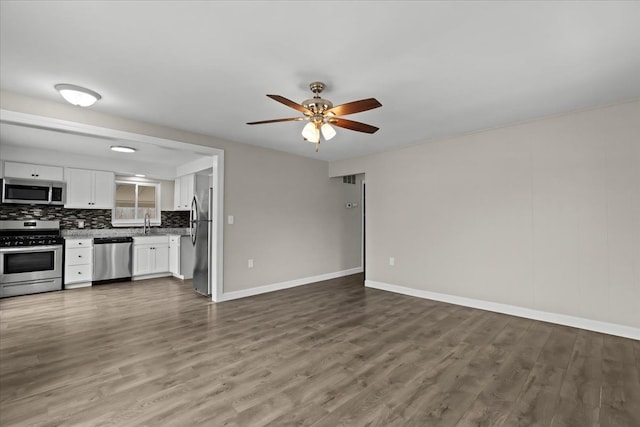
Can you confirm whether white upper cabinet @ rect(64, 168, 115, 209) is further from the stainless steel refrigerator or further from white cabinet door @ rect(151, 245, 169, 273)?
the stainless steel refrigerator

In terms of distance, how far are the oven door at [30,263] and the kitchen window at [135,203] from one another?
4.18 ft

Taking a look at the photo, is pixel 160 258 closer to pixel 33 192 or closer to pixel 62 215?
pixel 62 215

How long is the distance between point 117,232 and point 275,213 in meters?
3.54

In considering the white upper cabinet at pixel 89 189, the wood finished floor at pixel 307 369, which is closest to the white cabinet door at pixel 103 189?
the white upper cabinet at pixel 89 189

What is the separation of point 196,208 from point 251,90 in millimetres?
2763

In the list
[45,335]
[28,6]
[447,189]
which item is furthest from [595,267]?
[45,335]

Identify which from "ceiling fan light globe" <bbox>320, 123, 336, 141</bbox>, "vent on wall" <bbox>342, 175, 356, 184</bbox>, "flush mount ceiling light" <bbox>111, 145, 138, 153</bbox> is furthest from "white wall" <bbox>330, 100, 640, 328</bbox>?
"flush mount ceiling light" <bbox>111, 145, 138, 153</bbox>

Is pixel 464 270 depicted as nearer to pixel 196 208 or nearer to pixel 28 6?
pixel 196 208

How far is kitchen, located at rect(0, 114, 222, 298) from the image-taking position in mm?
4645

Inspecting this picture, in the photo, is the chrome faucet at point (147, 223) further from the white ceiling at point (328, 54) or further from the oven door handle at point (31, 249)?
the white ceiling at point (328, 54)

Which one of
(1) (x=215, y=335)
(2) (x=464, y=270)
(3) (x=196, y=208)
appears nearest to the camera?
(1) (x=215, y=335)

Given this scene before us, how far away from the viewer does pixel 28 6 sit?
1.75 metres

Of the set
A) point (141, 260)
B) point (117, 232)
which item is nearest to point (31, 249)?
point (117, 232)

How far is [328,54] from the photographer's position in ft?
7.32
